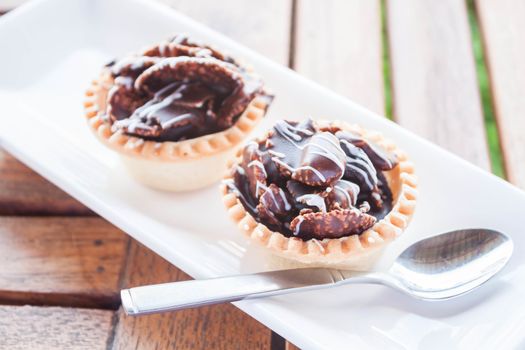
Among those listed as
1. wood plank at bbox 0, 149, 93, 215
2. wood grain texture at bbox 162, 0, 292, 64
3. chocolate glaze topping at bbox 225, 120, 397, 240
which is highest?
chocolate glaze topping at bbox 225, 120, 397, 240

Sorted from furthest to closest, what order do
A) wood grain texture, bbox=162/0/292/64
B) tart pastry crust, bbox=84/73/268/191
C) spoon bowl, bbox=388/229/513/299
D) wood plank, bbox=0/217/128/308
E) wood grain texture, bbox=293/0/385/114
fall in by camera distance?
wood grain texture, bbox=162/0/292/64
wood grain texture, bbox=293/0/385/114
tart pastry crust, bbox=84/73/268/191
wood plank, bbox=0/217/128/308
spoon bowl, bbox=388/229/513/299

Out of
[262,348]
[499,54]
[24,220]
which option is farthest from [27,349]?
[499,54]

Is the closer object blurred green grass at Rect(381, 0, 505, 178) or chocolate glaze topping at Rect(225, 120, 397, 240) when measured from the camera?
chocolate glaze topping at Rect(225, 120, 397, 240)

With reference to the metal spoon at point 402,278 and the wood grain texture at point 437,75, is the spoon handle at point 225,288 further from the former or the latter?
the wood grain texture at point 437,75

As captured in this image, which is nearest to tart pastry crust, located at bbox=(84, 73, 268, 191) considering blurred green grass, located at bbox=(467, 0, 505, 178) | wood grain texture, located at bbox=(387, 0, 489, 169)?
wood grain texture, located at bbox=(387, 0, 489, 169)

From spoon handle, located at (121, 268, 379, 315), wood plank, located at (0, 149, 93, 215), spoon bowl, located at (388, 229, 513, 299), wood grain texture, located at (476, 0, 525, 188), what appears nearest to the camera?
A: spoon handle, located at (121, 268, 379, 315)

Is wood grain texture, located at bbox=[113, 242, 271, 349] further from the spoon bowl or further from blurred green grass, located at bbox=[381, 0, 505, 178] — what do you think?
blurred green grass, located at bbox=[381, 0, 505, 178]
